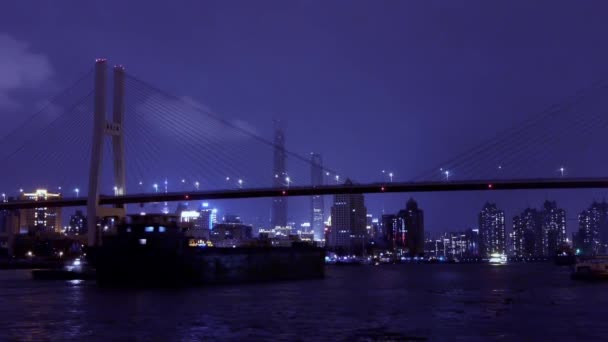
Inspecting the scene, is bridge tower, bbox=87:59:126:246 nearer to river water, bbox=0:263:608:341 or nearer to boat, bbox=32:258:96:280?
boat, bbox=32:258:96:280

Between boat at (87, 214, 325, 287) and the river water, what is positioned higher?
boat at (87, 214, 325, 287)

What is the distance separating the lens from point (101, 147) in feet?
146

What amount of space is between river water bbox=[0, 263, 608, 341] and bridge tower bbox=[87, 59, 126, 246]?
13.6 m

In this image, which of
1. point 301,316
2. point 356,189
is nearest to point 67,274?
point 356,189

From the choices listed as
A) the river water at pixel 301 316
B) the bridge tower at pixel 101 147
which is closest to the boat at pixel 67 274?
the bridge tower at pixel 101 147

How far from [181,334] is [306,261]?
Result: 3290cm

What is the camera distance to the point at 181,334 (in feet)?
56.1

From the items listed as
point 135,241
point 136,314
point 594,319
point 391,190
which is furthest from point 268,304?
point 391,190

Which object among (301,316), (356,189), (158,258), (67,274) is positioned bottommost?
(67,274)

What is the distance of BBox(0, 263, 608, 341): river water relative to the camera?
1689cm

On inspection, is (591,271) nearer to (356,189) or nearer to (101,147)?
(356,189)

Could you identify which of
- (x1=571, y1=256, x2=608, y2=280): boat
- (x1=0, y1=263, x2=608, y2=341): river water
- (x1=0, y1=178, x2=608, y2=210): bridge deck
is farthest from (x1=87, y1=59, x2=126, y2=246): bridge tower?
(x1=571, y1=256, x2=608, y2=280): boat

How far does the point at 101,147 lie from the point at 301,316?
27.0 metres

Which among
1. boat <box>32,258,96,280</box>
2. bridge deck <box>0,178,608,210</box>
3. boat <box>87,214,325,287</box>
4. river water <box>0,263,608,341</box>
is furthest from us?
boat <box>32,258,96,280</box>
